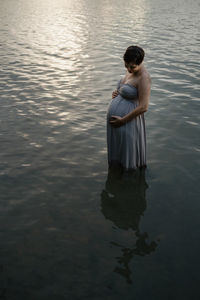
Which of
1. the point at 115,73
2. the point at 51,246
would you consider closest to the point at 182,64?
the point at 115,73

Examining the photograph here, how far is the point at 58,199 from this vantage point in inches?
224

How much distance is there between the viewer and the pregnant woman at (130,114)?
5.04 m

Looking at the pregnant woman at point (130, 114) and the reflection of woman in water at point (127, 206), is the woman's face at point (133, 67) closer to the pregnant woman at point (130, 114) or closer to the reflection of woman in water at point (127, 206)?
the pregnant woman at point (130, 114)

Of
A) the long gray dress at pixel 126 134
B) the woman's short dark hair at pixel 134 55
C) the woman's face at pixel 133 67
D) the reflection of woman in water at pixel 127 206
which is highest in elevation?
the woman's short dark hair at pixel 134 55

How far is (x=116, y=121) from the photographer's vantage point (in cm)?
548

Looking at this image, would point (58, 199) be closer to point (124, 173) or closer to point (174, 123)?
point (124, 173)

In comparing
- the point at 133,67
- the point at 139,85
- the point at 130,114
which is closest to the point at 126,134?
the point at 130,114

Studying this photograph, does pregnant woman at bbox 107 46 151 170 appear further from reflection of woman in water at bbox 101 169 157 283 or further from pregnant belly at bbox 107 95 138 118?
reflection of woman in water at bbox 101 169 157 283

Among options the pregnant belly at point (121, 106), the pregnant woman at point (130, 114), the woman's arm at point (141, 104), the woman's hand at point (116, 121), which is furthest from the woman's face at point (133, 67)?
the woman's hand at point (116, 121)

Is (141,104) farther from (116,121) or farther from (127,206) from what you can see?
(127,206)

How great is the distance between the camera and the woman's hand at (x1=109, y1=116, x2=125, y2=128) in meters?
5.44

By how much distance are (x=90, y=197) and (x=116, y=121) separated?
149 cm

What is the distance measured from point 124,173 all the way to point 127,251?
Result: 1879 millimetres

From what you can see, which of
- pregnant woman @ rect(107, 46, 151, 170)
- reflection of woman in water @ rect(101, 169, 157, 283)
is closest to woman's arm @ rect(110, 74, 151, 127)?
pregnant woman @ rect(107, 46, 151, 170)
